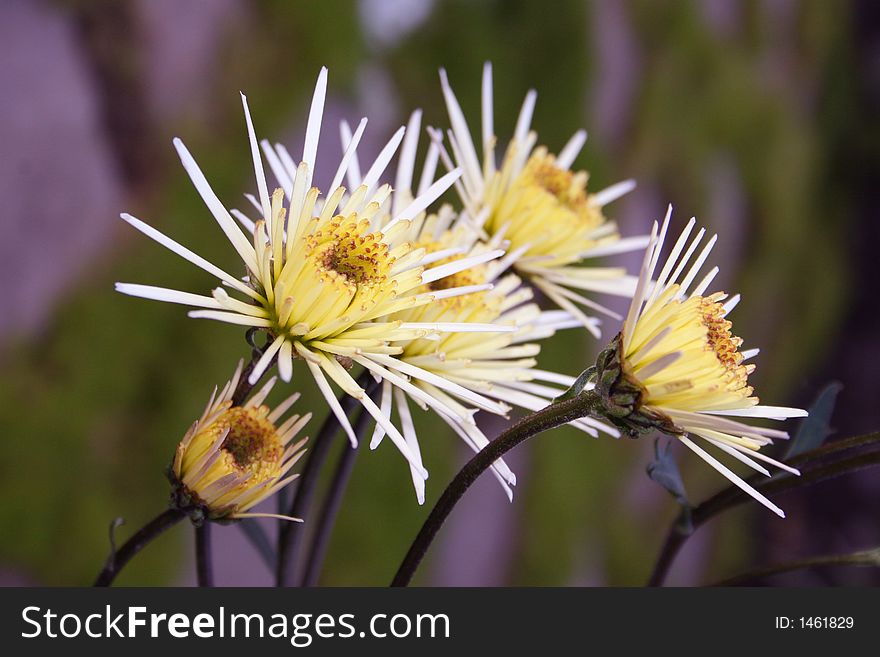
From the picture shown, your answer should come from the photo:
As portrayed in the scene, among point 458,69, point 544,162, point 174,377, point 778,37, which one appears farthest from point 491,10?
point 778,37

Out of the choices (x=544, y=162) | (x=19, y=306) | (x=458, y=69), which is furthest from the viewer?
(x=458, y=69)

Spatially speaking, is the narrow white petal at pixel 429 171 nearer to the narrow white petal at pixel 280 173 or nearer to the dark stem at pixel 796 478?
the narrow white petal at pixel 280 173

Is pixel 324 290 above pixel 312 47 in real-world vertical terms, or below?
below

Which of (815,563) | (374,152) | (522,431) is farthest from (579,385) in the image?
(374,152)

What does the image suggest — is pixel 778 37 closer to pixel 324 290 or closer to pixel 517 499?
pixel 517 499

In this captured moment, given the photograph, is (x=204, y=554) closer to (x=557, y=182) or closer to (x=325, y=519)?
(x=325, y=519)

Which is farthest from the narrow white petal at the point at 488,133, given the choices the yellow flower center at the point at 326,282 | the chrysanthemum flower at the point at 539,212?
the yellow flower center at the point at 326,282
